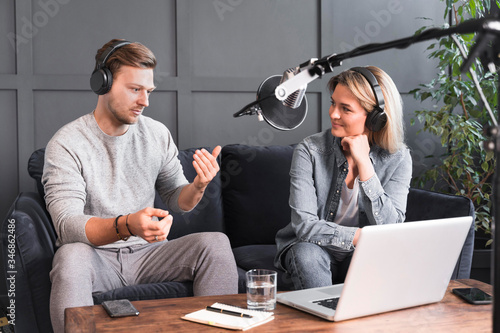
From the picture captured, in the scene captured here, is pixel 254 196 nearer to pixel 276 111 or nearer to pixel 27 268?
pixel 27 268

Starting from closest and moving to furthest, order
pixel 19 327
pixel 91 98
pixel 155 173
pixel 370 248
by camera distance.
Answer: pixel 370 248, pixel 19 327, pixel 155 173, pixel 91 98

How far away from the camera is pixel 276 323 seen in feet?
4.14

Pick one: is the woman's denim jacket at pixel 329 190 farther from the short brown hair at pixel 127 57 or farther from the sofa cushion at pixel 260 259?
the short brown hair at pixel 127 57

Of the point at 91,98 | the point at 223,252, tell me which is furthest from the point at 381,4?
the point at 223,252

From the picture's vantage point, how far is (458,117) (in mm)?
3154

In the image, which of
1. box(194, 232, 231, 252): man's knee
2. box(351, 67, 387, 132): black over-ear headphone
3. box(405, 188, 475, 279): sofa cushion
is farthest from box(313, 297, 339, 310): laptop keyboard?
box(405, 188, 475, 279): sofa cushion

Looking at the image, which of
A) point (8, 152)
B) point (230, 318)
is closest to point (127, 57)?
point (8, 152)

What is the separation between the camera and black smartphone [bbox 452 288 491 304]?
1426 mm

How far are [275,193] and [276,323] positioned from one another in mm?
1512

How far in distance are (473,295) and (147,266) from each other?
3.78 ft

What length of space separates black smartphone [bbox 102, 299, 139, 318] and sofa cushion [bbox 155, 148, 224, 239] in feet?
4.18

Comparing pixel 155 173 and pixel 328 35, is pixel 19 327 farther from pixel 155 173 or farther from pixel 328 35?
pixel 328 35

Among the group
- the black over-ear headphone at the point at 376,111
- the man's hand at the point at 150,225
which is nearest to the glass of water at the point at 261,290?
the man's hand at the point at 150,225

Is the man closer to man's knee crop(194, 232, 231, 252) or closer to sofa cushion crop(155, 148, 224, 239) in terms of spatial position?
man's knee crop(194, 232, 231, 252)
